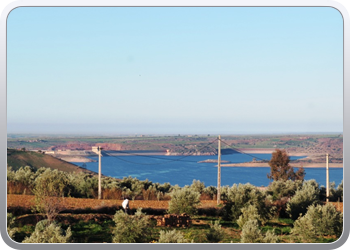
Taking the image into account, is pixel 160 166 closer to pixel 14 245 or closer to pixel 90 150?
pixel 90 150

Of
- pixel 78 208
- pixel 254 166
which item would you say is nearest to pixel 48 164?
pixel 78 208

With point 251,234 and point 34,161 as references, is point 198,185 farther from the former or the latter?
point 251,234

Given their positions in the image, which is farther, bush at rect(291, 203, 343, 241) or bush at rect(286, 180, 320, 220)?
bush at rect(286, 180, 320, 220)

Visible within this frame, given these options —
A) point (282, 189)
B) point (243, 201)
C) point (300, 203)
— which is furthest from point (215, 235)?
point (282, 189)

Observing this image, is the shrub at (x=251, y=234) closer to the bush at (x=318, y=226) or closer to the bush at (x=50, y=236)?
the bush at (x=318, y=226)

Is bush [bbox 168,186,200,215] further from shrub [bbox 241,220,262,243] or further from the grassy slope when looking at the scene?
the grassy slope

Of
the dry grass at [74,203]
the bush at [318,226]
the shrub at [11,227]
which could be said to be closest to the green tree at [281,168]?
the dry grass at [74,203]

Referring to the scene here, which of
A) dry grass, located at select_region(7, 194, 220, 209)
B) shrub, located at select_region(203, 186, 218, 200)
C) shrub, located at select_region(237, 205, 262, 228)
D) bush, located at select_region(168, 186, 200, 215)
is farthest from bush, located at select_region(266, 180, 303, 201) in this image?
bush, located at select_region(168, 186, 200, 215)
